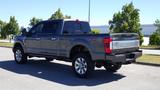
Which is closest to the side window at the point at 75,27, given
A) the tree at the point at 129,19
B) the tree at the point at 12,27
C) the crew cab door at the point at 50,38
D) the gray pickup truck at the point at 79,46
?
the gray pickup truck at the point at 79,46

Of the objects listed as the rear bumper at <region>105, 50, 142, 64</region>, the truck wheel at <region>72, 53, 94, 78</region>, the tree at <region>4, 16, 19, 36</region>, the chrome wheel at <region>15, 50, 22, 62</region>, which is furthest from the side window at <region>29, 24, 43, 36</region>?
the tree at <region>4, 16, 19, 36</region>

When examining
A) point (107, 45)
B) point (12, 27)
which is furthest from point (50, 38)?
point (12, 27)

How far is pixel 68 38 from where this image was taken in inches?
401

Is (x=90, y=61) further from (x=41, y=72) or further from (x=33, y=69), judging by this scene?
(x=33, y=69)

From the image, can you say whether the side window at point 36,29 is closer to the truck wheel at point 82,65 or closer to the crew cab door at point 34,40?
the crew cab door at point 34,40

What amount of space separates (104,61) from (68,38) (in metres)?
1.72

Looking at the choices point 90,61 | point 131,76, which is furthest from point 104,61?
point 131,76

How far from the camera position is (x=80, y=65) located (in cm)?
966

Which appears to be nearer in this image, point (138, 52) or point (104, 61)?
point (104, 61)

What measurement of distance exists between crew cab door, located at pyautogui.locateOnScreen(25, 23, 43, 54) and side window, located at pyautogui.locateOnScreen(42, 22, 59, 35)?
0.34 metres

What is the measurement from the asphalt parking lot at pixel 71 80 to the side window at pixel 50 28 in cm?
149

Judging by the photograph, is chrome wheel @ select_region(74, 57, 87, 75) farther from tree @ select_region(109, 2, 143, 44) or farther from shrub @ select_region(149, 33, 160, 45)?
shrub @ select_region(149, 33, 160, 45)

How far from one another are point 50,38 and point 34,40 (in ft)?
4.48

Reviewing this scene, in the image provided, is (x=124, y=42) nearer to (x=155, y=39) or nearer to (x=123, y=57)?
(x=123, y=57)
